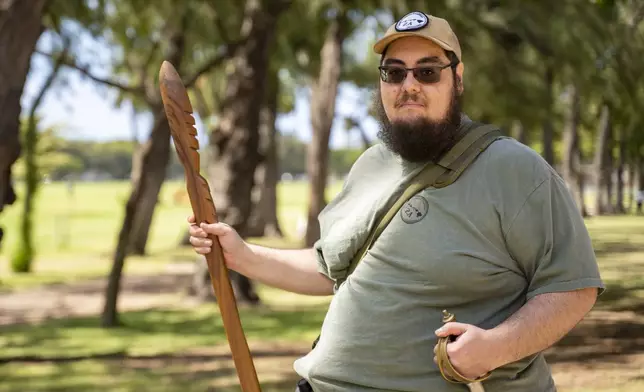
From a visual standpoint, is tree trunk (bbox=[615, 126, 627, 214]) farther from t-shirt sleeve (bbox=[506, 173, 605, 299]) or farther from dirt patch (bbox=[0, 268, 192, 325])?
t-shirt sleeve (bbox=[506, 173, 605, 299])

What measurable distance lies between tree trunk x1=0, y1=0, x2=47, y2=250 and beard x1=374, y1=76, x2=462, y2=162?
368 cm

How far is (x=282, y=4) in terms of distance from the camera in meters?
12.6

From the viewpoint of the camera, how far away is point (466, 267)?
82.0 inches

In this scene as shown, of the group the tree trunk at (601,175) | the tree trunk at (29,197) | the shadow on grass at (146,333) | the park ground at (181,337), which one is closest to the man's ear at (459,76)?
the park ground at (181,337)

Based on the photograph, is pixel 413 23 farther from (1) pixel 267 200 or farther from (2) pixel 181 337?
(1) pixel 267 200

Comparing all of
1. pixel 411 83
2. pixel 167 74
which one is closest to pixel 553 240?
pixel 411 83

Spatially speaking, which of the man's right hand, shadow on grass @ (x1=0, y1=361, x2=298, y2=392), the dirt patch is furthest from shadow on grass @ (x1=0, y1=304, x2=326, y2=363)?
the man's right hand

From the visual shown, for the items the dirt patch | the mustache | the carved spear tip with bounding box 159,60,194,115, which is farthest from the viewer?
the dirt patch

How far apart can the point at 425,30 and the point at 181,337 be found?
26.6 feet

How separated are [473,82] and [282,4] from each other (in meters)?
4.42

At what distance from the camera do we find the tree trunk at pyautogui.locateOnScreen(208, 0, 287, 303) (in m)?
12.1

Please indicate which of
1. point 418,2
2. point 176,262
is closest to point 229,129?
point 418,2

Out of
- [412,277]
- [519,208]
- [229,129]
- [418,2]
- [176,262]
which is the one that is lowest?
[176,262]

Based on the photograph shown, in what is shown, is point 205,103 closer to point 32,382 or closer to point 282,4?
point 282,4
